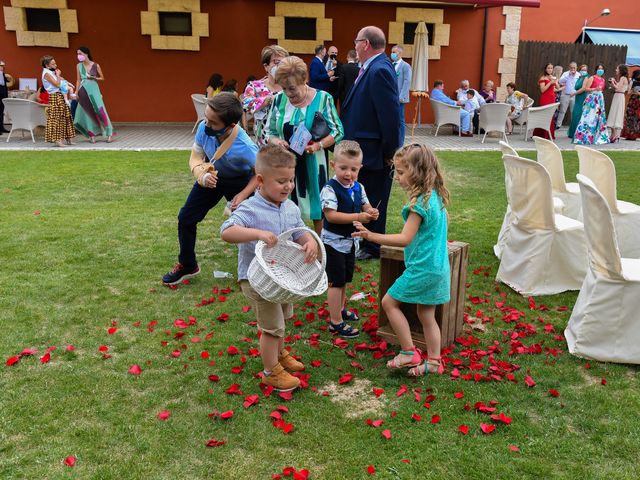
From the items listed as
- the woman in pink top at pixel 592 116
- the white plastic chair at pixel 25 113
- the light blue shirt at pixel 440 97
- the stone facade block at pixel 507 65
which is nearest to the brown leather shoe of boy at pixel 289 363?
the white plastic chair at pixel 25 113

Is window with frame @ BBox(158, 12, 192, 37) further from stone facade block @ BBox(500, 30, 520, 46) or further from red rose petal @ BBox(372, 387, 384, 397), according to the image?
red rose petal @ BBox(372, 387, 384, 397)

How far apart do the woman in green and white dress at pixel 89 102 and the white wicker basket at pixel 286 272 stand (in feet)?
36.4

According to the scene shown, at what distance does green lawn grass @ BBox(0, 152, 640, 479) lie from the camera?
9.08 feet

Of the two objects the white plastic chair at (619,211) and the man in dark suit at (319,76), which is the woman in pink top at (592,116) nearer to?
the man in dark suit at (319,76)

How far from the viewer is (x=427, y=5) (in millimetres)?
16500

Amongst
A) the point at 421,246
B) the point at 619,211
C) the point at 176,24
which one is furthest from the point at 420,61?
the point at 421,246

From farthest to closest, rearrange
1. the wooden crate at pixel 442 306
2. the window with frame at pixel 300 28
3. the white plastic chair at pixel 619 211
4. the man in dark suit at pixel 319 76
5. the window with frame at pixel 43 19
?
1. the window with frame at pixel 300 28
2. the window with frame at pixel 43 19
3. the man in dark suit at pixel 319 76
4. the white plastic chair at pixel 619 211
5. the wooden crate at pixel 442 306

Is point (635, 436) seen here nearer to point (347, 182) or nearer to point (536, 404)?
point (536, 404)

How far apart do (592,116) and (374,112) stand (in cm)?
1099

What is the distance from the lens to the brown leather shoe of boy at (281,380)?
3.34 meters

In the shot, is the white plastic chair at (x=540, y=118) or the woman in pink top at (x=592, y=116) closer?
the white plastic chair at (x=540, y=118)

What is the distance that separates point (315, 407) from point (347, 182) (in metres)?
1.42

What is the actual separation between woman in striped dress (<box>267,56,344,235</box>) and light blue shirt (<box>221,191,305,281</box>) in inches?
55.4

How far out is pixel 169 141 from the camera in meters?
13.7
